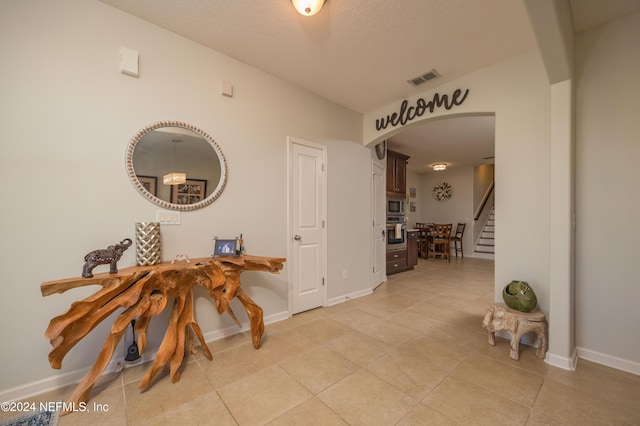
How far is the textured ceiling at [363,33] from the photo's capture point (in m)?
1.89

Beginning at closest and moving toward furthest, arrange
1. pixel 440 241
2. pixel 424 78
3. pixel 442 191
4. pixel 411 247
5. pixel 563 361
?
1. pixel 563 361
2. pixel 424 78
3. pixel 411 247
4. pixel 440 241
5. pixel 442 191

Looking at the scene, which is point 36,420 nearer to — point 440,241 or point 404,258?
point 404,258

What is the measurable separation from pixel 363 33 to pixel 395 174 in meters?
3.48

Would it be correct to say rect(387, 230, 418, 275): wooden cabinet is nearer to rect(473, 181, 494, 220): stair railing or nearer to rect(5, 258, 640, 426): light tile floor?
rect(5, 258, 640, 426): light tile floor

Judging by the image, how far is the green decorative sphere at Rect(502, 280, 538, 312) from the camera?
2.12 metres

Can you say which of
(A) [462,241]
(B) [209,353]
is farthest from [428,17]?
(A) [462,241]

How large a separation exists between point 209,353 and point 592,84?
156 inches

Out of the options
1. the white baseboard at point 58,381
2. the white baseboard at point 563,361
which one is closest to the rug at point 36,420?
the white baseboard at point 58,381

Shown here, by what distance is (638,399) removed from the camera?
160cm

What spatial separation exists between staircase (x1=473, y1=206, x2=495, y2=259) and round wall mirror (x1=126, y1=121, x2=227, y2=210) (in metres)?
7.77

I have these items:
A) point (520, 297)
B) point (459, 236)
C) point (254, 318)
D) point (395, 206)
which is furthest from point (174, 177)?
point (459, 236)

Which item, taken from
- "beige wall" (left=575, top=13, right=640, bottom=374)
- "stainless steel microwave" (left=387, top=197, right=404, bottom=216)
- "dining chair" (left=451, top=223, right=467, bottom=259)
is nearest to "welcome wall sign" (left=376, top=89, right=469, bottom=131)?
"beige wall" (left=575, top=13, right=640, bottom=374)

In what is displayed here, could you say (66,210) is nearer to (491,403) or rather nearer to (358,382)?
(358,382)

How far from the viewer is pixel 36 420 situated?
→ 1452 millimetres
